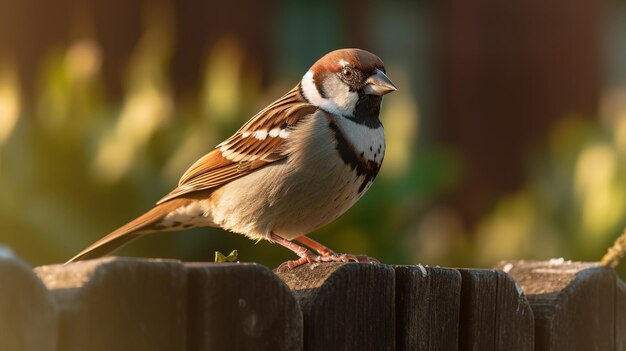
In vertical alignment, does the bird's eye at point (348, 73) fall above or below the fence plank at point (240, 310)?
above

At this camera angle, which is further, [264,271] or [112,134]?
[112,134]

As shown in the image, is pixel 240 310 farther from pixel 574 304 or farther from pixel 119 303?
pixel 574 304

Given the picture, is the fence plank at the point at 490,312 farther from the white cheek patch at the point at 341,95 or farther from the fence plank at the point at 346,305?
the white cheek patch at the point at 341,95

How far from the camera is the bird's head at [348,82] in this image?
4.03 meters

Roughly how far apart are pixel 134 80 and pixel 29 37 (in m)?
5.09

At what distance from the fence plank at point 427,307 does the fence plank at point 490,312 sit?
0.04 metres

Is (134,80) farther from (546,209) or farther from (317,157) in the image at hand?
(546,209)

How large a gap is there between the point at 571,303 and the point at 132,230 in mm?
1701

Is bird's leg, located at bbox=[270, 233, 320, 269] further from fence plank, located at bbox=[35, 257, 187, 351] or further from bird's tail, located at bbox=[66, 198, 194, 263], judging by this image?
fence plank, located at bbox=[35, 257, 187, 351]

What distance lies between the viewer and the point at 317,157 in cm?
387

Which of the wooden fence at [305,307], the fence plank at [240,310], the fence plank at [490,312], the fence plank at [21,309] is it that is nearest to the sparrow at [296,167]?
the wooden fence at [305,307]

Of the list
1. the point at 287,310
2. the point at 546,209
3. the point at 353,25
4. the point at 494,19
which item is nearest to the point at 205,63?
the point at 353,25

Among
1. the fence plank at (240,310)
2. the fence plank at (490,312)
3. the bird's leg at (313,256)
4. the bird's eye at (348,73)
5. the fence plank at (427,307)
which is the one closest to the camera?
the fence plank at (240,310)

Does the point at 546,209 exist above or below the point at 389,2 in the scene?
below
